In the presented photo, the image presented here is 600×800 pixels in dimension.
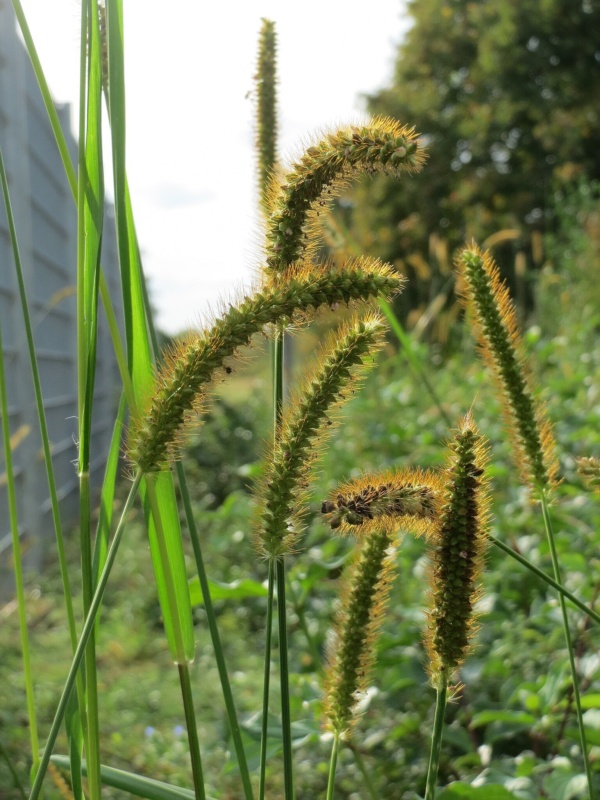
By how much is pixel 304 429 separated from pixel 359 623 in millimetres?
253

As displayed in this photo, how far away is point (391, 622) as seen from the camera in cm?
208

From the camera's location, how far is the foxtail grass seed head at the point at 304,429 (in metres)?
0.61

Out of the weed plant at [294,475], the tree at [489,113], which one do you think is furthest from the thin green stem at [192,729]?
the tree at [489,113]

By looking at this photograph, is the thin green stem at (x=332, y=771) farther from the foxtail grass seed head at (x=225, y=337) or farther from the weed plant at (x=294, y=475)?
the foxtail grass seed head at (x=225, y=337)

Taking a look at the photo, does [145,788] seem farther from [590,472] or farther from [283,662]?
[590,472]

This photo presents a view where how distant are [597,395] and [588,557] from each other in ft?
3.29

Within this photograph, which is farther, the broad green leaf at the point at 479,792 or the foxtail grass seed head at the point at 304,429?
the broad green leaf at the point at 479,792

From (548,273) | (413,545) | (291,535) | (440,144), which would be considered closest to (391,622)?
(413,545)

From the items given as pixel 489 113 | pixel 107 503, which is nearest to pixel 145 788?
pixel 107 503

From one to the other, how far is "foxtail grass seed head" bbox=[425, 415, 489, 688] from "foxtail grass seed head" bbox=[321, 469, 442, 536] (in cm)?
2

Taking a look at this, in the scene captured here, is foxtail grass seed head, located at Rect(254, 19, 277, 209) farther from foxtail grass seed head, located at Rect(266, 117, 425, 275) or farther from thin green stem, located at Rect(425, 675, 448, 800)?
thin green stem, located at Rect(425, 675, 448, 800)

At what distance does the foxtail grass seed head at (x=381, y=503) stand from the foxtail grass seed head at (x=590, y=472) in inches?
5.4

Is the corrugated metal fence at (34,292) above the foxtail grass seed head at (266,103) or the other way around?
above

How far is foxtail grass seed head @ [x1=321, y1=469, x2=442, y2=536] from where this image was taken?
60 centimetres
